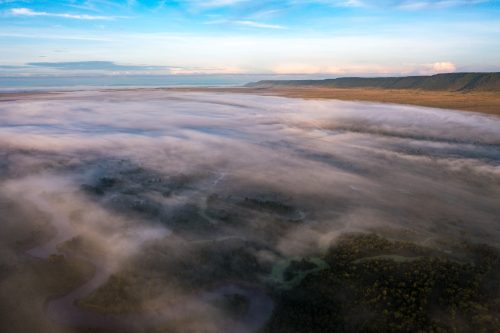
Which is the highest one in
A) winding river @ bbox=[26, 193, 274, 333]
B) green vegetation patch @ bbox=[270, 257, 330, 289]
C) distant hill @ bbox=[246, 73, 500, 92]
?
distant hill @ bbox=[246, 73, 500, 92]

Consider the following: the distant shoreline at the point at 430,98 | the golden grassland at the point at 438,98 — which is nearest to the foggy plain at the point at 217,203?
the golden grassland at the point at 438,98

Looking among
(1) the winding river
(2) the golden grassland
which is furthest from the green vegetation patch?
(2) the golden grassland

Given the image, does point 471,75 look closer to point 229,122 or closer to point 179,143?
point 229,122

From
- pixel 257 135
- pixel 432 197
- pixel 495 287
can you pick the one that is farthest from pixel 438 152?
pixel 495 287

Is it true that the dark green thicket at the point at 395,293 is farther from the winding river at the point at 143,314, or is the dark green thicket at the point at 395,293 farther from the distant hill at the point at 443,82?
the distant hill at the point at 443,82

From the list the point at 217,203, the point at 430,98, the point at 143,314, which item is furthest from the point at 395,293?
the point at 430,98

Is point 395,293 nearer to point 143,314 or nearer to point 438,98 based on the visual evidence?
point 143,314

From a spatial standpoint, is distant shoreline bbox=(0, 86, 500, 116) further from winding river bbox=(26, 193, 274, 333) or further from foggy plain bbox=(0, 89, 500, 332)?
winding river bbox=(26, 193, 274, 333)
